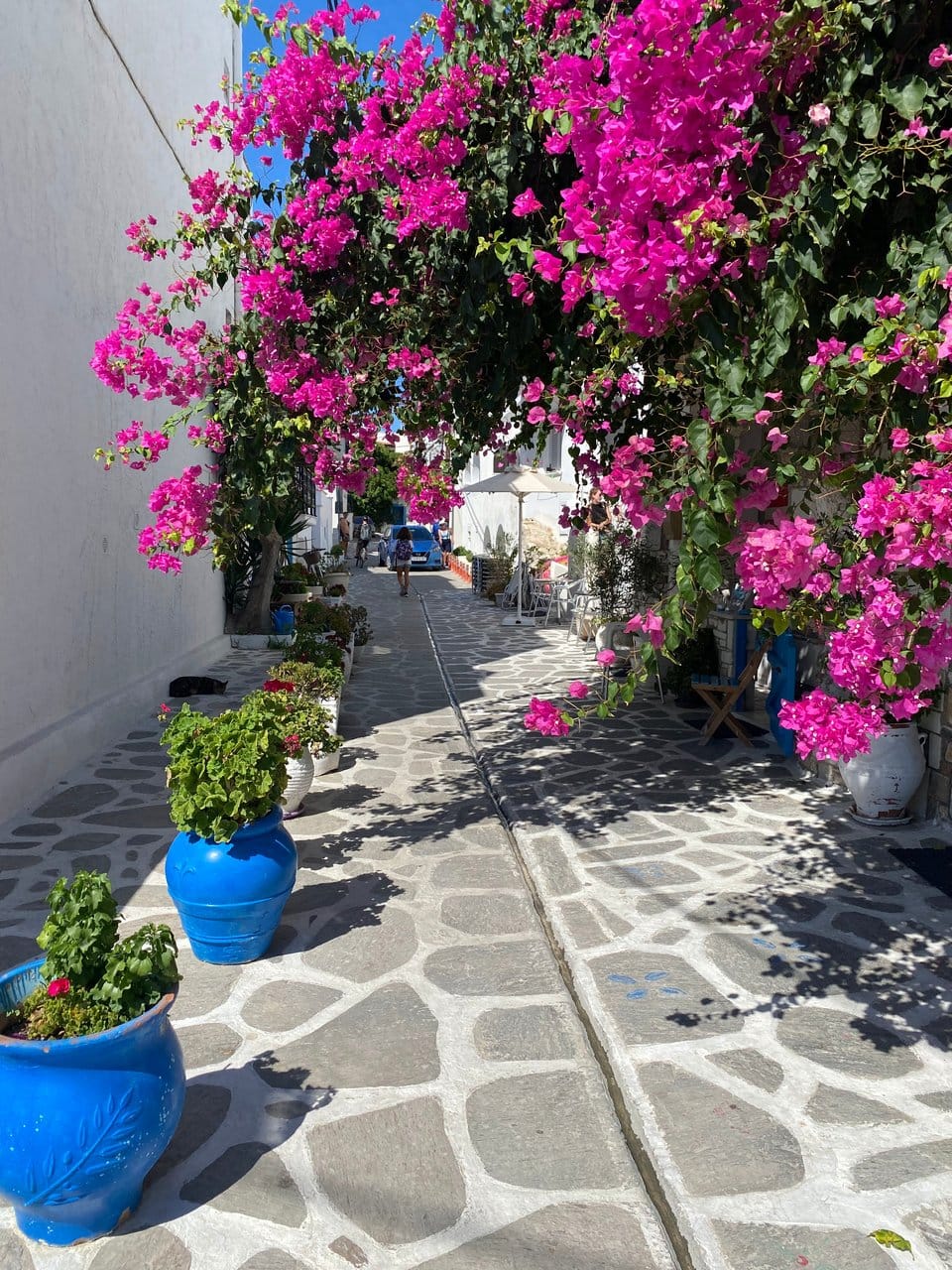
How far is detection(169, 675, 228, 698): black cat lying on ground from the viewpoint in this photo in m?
10.2

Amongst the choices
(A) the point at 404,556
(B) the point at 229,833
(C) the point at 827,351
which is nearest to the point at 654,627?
(C) the point at 827,351

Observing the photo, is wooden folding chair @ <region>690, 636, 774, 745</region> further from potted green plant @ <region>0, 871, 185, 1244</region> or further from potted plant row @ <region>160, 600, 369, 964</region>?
potted green plant @ <region>0, 871, 185, 1244</region>

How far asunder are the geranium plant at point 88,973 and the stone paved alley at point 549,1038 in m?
0.60

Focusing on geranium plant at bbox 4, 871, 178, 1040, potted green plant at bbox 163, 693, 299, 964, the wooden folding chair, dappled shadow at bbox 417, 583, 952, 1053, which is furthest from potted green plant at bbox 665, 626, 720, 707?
geranium plant at bbox 4, 871, 178, 1040

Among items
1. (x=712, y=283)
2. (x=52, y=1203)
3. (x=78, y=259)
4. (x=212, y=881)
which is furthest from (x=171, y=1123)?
(x=78, y=259)

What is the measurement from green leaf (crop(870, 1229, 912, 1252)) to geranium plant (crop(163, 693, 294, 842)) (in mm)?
2630

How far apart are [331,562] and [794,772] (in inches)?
658

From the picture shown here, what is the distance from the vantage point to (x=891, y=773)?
19.5 feet

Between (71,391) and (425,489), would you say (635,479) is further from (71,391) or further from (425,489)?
(71,391)

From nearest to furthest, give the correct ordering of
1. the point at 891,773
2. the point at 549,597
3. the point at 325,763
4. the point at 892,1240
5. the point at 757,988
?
the point at 892,1240 → the point at 757,988 → the point at 891,773 → the point at 325,763 → the point at 549,597

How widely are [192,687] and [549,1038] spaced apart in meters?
7.37

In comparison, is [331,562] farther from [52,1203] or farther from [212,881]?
[52,1203]

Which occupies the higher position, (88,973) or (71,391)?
(71,391)

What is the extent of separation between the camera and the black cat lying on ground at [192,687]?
10.2 meters
